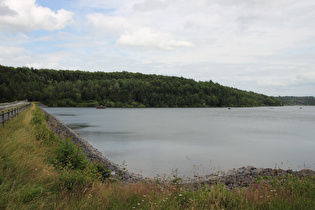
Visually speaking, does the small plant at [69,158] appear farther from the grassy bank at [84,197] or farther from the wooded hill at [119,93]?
the wooded hill at [119,93]

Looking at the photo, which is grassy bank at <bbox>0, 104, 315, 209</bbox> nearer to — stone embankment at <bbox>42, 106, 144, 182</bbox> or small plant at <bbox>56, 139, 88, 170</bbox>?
small plant at <bbox>56, 139, 88, 170</bbox>

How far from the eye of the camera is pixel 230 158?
17.6 meters

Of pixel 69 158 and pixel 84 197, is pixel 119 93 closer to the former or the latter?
pixel 69 158

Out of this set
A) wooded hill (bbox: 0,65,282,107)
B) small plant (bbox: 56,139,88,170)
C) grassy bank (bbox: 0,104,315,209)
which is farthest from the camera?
wooded hill (bbox: 0,65,282,107)

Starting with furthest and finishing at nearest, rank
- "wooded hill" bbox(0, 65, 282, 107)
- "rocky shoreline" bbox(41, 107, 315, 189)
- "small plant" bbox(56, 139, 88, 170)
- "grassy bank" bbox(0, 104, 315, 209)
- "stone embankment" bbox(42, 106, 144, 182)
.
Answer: "wooded hill" bbox(0, 65, 282, 107) < "stone embankment" bbox(42, 106, 144, 182) < "rocky shoreline" bbox(41, 107, 315, 189) < "small plant" bbox(56, 139, 88, 170) < "grassy bank" bbox(0, 104, 315, 209)

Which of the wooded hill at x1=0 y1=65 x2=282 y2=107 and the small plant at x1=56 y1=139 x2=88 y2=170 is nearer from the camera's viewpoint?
the small plant at x1=56 y1=139 x2=88 y2=170

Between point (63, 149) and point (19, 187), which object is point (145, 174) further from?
point (19, 187)

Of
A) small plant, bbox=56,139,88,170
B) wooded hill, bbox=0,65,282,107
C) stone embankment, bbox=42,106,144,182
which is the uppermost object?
wooded hill, bbox=0,65,282,107

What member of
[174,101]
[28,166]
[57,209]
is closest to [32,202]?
[57,209]

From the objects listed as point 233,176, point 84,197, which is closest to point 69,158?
point 84,197

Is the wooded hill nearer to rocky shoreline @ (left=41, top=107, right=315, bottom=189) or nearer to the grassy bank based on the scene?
rocky shoreline @ (left=41, top=107, right=315, bottom=189)

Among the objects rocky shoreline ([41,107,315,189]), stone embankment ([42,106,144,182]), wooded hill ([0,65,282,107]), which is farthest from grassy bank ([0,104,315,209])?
wooded hill ([0,65,282,107])

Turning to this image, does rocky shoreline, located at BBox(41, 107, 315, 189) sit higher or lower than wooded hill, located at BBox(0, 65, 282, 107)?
lower

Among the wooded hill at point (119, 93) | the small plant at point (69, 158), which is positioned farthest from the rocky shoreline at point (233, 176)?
the wooded hill at point (119, 93)
